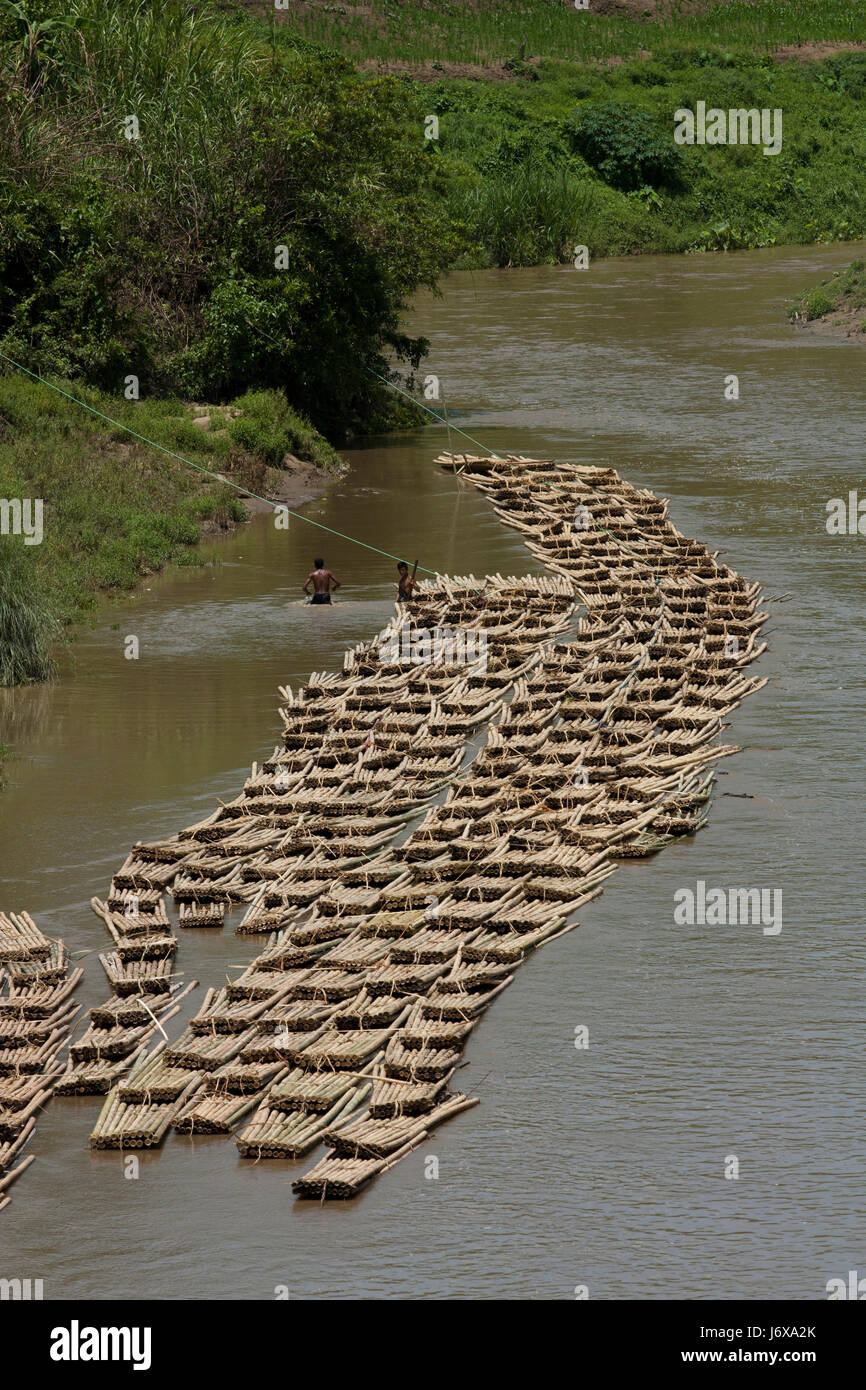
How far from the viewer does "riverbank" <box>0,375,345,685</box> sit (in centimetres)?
1948

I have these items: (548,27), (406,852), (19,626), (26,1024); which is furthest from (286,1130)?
(548,27)

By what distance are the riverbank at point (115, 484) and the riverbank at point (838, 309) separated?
1432 cm

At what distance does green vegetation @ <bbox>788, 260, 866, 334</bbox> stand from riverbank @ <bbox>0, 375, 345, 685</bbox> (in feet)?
50.1

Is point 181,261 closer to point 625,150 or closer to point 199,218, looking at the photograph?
point 199,218

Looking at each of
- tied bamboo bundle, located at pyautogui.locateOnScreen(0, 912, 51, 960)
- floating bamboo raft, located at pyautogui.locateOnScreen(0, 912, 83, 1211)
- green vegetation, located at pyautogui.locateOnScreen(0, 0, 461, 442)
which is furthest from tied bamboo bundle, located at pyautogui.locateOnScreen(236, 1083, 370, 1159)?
green vegetation, located at pyautogui.locateOnScreen(0, 0, 461, 442)

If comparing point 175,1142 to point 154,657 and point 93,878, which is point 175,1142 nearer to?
Answer: point 93,878

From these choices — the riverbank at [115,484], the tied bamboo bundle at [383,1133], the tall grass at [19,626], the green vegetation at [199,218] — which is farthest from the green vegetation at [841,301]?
the tied bamboo bundle at [383,1133]

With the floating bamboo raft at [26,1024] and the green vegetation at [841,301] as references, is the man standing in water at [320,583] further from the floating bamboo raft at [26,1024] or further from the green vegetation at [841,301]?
the green vegetation at [841,301]

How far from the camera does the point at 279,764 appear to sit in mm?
15156

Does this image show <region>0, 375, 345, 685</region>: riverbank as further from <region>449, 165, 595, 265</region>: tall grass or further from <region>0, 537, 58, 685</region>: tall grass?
<region>449, 165, 595, 265</region>: tall grass

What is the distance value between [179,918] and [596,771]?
12.9ft

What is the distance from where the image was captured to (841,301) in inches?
1537

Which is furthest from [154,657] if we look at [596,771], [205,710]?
[596,771]
